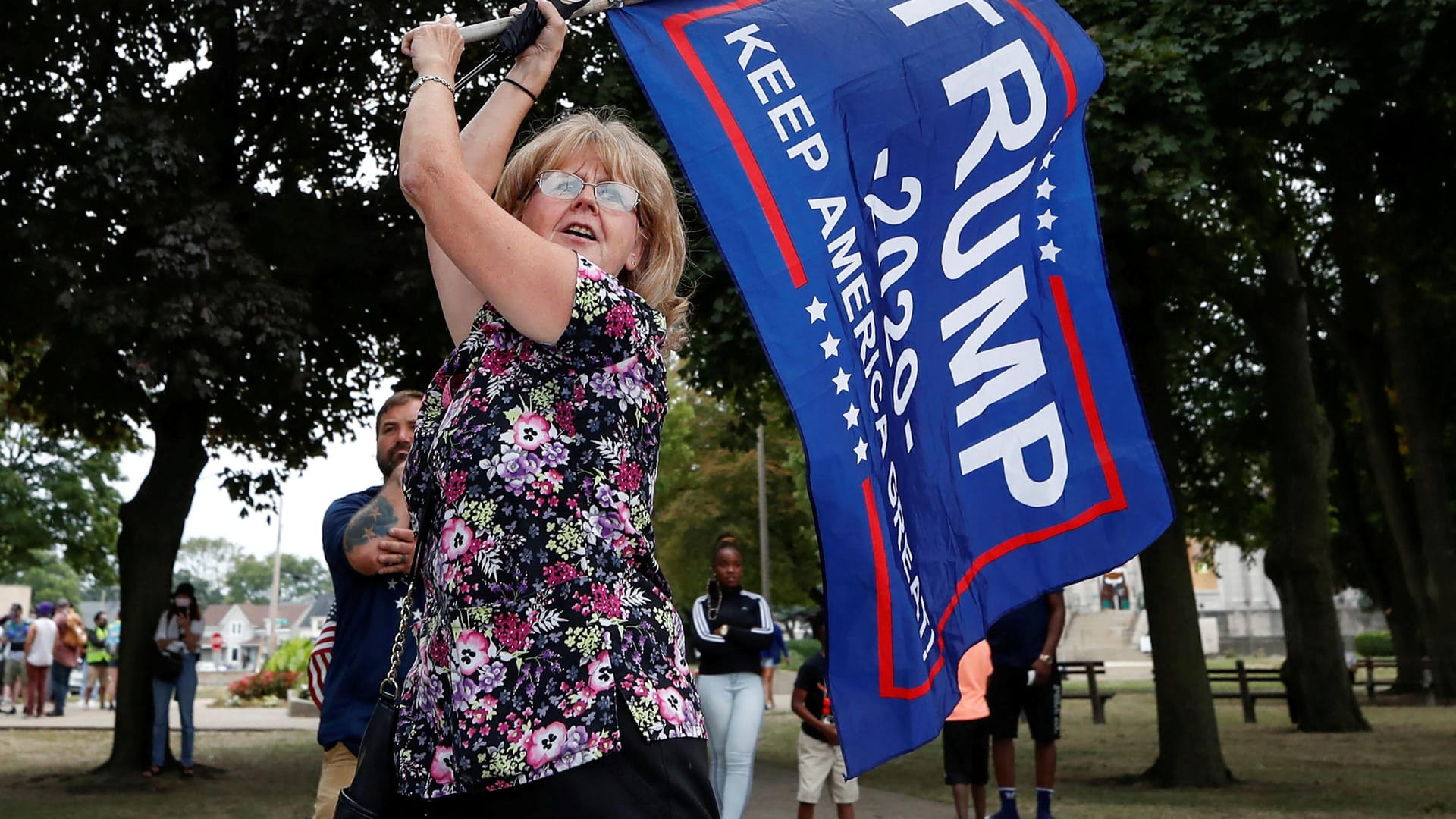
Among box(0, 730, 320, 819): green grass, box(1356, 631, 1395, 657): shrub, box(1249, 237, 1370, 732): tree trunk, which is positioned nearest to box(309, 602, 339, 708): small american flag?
box(0, 730, 320, 819): green grass

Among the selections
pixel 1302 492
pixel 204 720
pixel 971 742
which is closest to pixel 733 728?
pixel 971 742

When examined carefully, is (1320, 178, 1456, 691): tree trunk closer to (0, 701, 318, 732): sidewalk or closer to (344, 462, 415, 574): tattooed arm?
(0, 701, 318, 732): sidewalk

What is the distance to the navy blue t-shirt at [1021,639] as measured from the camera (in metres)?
11.5

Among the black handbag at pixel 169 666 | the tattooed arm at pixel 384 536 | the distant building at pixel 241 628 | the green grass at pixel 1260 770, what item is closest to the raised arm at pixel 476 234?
the tattooed arm at pixel 384 536

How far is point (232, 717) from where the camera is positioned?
29844 mm

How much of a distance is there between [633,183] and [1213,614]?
9395 cm

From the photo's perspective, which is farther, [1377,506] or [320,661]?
[1377,506]

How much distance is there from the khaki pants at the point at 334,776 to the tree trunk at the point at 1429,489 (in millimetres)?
23477

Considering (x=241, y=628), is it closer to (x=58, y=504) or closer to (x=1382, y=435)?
(x=58, y=504)

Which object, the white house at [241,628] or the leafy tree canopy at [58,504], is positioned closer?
the leafy tree canopy at [58,504]

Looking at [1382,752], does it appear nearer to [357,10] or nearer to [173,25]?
[357,10]

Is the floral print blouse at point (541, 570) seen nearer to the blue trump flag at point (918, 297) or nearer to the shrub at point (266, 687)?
the blue trump flag at point (918, 297)

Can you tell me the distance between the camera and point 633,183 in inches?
106

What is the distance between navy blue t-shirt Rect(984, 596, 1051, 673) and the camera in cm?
1154
